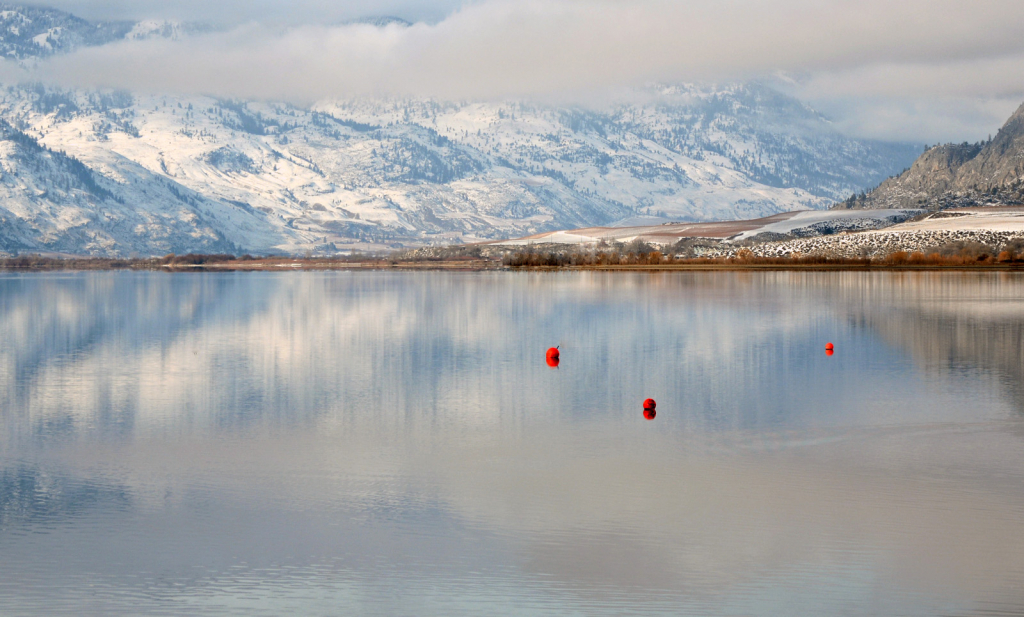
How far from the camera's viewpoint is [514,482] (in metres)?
20.9

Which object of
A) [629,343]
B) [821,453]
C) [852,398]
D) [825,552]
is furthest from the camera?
[629,343]

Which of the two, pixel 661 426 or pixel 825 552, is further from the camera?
pixel 661 426

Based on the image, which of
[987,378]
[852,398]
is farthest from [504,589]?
[987,378]

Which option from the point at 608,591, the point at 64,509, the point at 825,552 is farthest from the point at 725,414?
the point at 64,509

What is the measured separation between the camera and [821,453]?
23.5 meters

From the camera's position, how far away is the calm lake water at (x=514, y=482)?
595 inches

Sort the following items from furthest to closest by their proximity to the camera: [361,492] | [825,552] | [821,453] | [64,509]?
1. [821,453]
2. [361,492]
3. [64,509]
4. [825,552]

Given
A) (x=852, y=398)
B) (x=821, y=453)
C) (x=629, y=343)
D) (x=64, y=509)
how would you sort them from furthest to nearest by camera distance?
(x=629, y=343)
(x=852, y=398)
(x=821, y=453)
(x=64, y=509)

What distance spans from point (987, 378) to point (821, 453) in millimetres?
15126

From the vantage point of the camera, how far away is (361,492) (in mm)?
20109

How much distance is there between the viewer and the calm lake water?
49.6ft

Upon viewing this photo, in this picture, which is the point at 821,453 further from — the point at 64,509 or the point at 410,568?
the point at 64,509

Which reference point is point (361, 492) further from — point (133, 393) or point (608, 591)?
point (133, 393)

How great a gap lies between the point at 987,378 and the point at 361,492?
24743mm
